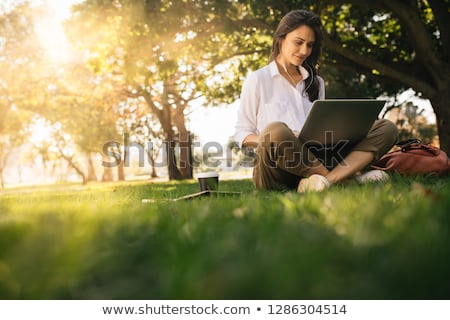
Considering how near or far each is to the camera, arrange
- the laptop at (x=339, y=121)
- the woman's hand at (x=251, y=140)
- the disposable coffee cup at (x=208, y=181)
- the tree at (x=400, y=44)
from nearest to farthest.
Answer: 1. the laptop at (x=339, y=121)
2. the woman's hand at (x=251, y=140)
3. the disposable coffee cup at (x=208, y=181)
4. the tree at (x=400, y=44)

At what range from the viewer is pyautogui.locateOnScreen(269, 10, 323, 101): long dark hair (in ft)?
14.3

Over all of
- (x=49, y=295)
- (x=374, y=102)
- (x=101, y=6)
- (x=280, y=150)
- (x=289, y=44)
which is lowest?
(x=49, y=295)

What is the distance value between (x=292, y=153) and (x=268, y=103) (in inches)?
34.5

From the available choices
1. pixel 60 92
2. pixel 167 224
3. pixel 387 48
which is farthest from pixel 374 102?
pixel 60 92

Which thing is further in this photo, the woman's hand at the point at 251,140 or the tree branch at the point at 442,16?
the tree branch at the point at 442,16

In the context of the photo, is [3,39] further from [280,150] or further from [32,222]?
[32,222]

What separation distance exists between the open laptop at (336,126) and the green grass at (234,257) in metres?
1.95

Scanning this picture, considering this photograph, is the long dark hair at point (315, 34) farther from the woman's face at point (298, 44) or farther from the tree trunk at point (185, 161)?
the tree trunk at point (185, 161)

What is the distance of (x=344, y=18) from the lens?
12703 millimetres

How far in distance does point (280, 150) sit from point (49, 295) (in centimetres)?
290

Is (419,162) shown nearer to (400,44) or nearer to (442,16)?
(442,16)

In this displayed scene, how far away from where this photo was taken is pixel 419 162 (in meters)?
4.66

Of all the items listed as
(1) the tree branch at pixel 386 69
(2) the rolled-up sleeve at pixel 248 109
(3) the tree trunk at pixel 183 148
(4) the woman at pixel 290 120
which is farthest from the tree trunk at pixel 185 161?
(2) the rolled-up sleeve at pixel 248 109

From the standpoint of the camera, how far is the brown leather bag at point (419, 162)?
464cm
